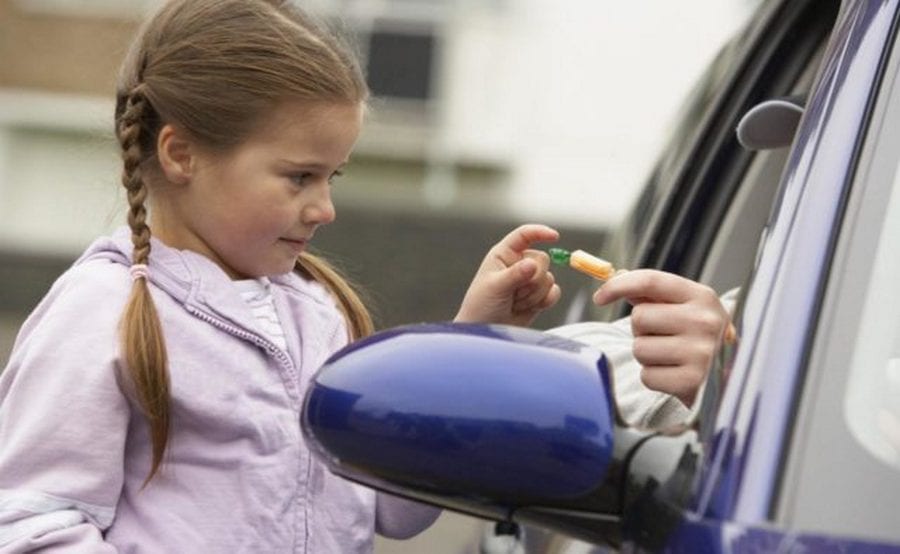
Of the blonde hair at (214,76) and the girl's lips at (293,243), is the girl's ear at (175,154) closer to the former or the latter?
the blonde hair at (214,76)

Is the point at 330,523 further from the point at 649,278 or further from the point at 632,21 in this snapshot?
the point at 632,21

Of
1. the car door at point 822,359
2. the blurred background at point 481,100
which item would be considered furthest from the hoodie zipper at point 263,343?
the blurred background at point 481,100

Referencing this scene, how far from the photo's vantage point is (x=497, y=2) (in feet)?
73.4

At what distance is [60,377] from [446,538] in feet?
13.9

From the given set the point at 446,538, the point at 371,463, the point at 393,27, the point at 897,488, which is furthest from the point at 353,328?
the point at 393,27

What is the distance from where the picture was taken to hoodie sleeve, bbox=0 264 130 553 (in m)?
2.66

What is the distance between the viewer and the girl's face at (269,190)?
2828 millimetres

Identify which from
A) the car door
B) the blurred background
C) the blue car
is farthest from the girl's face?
the blurred background

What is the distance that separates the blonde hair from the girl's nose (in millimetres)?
116

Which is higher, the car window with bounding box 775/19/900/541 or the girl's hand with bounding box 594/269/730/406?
the car window with bounding box 775/19/900/541

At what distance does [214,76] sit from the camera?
292cm

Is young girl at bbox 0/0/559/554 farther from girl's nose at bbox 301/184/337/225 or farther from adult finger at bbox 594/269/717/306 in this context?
adult finger at bbox 594/269/717/306

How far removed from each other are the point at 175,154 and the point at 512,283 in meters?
0.43

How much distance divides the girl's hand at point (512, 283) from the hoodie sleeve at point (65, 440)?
47 centimetres
